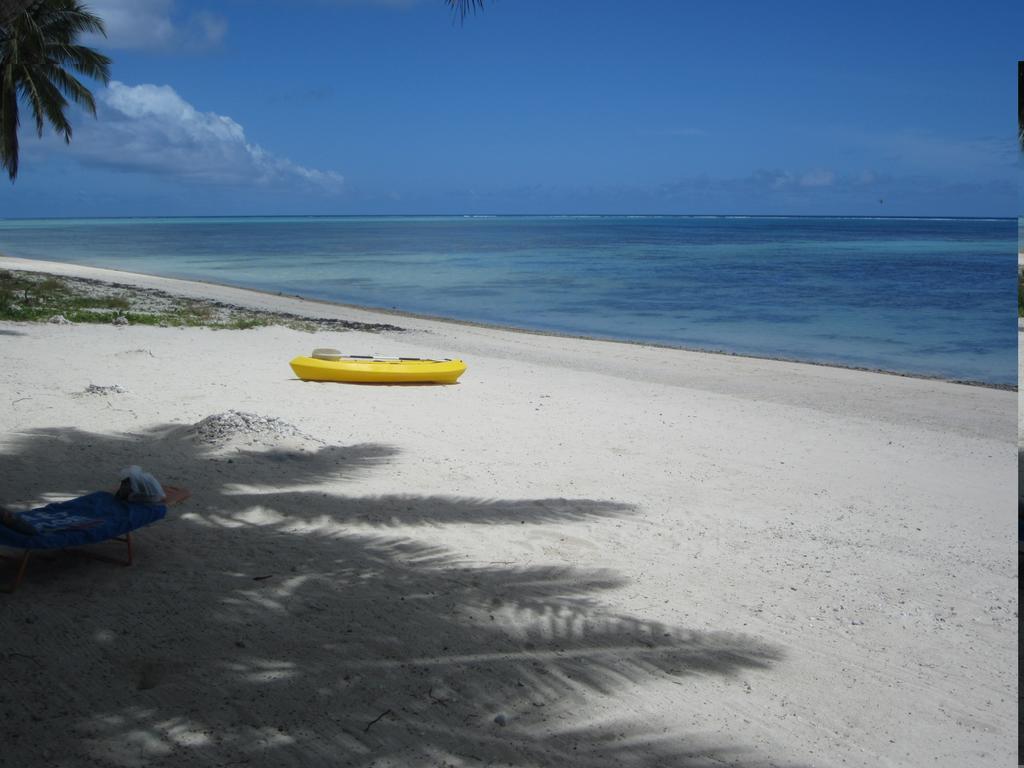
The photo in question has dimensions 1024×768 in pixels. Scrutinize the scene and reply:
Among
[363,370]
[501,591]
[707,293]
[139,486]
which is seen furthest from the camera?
[707,293]

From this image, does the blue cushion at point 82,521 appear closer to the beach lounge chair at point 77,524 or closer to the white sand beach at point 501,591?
the beach lounge chair at point 77,524

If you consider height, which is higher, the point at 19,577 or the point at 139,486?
the point at 139,486

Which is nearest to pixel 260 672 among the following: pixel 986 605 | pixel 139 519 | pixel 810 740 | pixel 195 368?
pixel 139 519

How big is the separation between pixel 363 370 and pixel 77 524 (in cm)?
558

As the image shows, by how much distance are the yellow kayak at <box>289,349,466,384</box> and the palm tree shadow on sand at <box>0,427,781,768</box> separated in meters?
4.29

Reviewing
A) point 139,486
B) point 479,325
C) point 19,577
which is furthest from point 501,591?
point 479,325

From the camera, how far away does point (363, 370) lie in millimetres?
9656

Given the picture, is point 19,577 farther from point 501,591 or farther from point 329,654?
point 501,591

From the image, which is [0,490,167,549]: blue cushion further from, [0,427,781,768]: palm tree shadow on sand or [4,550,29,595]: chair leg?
[0,427,781,768]: palm tree shadow on sand

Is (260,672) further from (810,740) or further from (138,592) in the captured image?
(810,740)

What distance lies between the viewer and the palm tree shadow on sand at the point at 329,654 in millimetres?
3047

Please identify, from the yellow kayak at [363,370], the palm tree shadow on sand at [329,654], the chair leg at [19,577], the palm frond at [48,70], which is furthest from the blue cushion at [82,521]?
the palm frond at [48,70]

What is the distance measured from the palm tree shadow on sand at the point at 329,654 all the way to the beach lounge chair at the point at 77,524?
19 cm

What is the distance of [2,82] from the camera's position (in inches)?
859
